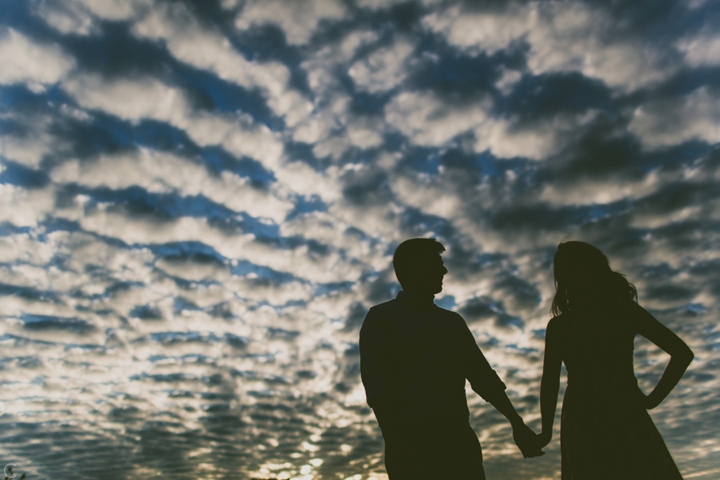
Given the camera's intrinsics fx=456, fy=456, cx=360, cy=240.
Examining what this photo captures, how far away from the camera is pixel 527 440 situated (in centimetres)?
473

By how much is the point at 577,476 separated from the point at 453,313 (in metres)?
1.95

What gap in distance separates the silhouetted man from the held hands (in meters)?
0.01

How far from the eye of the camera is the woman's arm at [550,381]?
15.6 ft

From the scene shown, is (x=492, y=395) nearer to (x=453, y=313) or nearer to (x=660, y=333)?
(x=453, y=313)

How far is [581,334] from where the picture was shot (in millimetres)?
4625

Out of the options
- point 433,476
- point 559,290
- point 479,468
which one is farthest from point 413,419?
point 559,290

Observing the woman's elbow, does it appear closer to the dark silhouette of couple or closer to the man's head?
the dark silhouette of couple

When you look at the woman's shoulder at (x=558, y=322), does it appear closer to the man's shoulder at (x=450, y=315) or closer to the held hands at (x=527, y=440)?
the man's shoulder at (x=450, y=315)

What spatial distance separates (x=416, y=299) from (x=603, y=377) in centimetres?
195

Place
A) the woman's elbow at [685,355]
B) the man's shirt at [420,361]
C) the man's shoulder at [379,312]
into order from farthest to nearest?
the man's shoulder at [379,312], the woman's elbow at [685,355], the man's shirt at [420,361]

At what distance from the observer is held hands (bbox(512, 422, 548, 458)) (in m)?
4.73

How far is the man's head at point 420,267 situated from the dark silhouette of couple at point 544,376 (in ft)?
0.04

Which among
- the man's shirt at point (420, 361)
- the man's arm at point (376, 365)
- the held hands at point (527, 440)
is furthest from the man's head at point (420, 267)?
the held hands at point (527, 440)

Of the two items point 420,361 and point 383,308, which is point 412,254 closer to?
point 383,308
